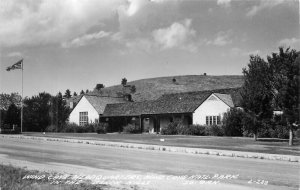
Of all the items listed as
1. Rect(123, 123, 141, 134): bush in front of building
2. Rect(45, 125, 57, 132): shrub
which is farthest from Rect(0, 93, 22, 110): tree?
Rect(123, 123, 141, 134): bush in front of building

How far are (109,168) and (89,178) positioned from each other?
8.10 feet

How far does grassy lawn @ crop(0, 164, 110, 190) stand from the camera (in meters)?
9.38

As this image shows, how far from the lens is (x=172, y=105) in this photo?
47000mm

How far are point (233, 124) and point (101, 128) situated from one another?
17220mm

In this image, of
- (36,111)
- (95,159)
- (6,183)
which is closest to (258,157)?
(95,159)

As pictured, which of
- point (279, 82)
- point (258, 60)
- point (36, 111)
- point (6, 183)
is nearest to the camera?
point (6, 183)

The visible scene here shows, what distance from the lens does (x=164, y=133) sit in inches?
1660

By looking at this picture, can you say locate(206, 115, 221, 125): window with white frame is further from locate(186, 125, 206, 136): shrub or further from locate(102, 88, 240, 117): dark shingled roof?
locate(186, 125, 206, 136): shrub

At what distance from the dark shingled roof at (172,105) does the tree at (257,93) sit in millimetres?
11599

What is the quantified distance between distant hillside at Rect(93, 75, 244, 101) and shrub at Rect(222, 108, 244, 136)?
83.4 meters

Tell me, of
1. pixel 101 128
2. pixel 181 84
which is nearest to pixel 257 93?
pixel 101 128

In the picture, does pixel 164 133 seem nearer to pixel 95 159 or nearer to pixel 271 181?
pixel 95 159

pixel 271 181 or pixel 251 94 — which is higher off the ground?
pixel 251 94

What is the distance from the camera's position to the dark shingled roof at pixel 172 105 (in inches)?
1734
